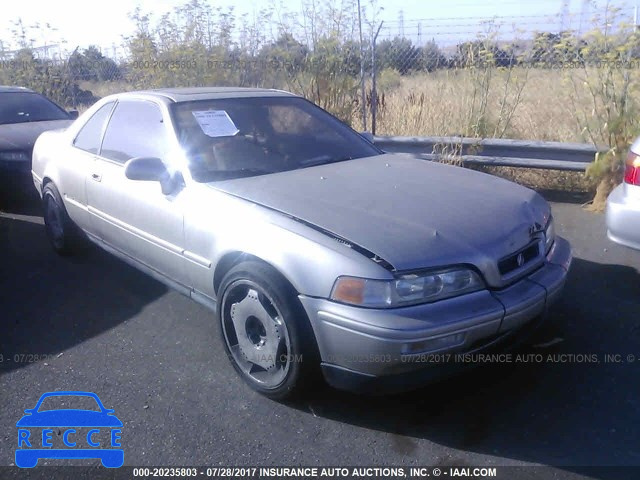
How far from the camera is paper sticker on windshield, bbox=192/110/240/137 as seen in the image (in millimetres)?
3855

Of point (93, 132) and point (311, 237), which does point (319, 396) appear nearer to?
point (311, 237)

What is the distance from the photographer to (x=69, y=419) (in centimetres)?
311

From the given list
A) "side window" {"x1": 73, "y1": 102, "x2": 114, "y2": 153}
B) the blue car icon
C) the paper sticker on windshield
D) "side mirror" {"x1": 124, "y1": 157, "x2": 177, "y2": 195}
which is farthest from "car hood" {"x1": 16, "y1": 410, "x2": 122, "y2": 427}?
"side window" {"x1": 73, "y1": 102, "x2": 114, "y2": 153}

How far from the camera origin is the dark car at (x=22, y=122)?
708 cm

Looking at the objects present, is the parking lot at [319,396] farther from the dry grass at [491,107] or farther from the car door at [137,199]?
the dry grass at [491,107]

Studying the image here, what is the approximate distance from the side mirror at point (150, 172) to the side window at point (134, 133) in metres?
0.22

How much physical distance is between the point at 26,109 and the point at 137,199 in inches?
204

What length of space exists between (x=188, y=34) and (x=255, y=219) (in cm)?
818

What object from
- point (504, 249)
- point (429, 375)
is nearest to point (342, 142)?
point (504, 249)

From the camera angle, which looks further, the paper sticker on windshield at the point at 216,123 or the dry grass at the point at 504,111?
the dry grass at the point at 504,111

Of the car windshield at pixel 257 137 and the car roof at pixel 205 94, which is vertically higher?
the car roof at pixel 205 94

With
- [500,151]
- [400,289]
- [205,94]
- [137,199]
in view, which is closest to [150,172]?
[137,199]

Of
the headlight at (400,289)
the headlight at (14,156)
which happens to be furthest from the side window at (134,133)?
the headlight at (14,156)

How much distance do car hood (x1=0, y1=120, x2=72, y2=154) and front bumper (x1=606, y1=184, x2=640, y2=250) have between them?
6.22m
